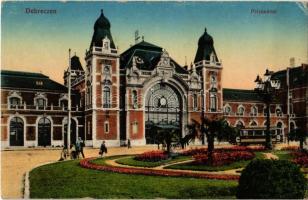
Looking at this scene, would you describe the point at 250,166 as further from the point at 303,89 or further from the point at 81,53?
the point at 81,53

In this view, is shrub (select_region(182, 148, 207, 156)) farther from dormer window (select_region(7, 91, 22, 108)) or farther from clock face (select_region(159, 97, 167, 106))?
clock face (select_region(159, 97, 167, 106))

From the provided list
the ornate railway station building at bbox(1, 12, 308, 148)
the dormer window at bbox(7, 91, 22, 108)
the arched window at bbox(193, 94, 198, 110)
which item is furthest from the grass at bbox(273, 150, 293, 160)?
the dormer window at bbox(7, 91, 22, 108)

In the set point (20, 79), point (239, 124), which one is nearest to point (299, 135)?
point (239, 124)

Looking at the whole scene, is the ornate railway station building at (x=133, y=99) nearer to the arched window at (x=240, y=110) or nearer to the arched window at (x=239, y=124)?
the arched window at (x=240, y=110)

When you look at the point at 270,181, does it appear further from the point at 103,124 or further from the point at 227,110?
the point at 103,124

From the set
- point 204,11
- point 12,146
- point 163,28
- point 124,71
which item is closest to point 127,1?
point 163,28

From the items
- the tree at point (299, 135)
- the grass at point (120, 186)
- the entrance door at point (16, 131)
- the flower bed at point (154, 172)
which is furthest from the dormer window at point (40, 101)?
the tree at point (299, 135)

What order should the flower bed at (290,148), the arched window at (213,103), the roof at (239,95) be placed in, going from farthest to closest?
the arched window at (213,103)
the roof at (239,95)
the flower bed at (290,148)
